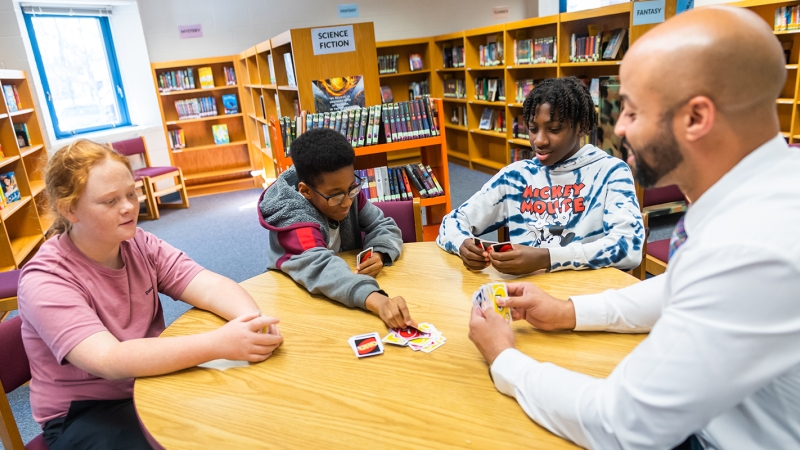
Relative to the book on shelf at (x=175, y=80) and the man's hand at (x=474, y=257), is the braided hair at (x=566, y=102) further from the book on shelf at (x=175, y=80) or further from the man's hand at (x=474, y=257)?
the book on shelf at (x=175, y=80)

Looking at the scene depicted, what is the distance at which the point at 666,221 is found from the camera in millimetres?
4898

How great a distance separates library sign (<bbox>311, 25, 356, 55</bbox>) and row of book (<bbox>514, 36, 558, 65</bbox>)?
3.08m

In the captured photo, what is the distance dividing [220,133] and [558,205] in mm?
6979

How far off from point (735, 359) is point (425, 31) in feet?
29.6

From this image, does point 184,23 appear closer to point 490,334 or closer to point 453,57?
point 453,57

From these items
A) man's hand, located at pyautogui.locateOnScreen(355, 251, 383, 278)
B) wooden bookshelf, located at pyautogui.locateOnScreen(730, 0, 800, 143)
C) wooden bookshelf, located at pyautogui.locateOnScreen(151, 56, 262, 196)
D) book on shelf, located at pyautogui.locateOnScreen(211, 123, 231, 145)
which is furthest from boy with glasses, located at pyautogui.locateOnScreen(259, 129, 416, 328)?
book on shelf, located at pyautogui.locateOnScreen(211, 123, 231, 145)

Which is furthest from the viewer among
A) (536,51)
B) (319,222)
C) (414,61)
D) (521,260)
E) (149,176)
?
(414,61)

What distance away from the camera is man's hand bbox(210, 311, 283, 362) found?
1.29m

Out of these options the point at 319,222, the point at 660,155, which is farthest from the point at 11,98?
the point at 660,155

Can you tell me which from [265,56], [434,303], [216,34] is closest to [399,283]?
[434,303]

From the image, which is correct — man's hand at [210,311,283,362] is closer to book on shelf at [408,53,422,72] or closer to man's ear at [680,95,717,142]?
man's ear at [680,95,717,142]

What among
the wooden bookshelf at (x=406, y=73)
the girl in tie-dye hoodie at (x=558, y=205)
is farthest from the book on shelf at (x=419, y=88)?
the girl in tie-dye hoodie at (x=558, y=205)

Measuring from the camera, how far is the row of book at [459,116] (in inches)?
334

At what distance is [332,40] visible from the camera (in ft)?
12.9
